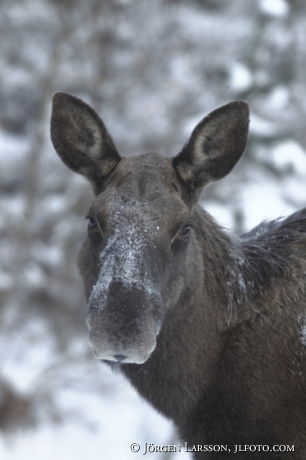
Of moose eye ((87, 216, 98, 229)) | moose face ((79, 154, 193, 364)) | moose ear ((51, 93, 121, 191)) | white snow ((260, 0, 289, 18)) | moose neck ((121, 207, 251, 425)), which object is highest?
white snow ((260, 0, 289, 18))

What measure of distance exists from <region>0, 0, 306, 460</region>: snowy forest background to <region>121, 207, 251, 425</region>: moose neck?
382 inches

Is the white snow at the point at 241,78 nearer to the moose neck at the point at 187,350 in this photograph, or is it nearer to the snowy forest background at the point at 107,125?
the snowy forest background at the point at 107,125

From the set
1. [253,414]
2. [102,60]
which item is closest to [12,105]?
[102,60]

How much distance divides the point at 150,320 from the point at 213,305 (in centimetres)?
96

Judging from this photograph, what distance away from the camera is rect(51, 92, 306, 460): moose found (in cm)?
410

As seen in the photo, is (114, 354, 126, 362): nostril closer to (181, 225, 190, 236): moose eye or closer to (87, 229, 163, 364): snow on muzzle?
(87, 229, 163, 364): snow on muzzle

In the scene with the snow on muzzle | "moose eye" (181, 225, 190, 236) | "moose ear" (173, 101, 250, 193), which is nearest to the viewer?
the snow on muzzle

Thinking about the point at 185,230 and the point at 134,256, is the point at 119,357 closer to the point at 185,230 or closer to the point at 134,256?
the point at 134,256

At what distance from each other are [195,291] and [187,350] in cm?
41

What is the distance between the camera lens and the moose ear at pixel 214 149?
4719 millimetres

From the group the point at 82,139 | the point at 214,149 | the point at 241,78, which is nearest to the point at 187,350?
the point at 214,149

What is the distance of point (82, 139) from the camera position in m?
4.96

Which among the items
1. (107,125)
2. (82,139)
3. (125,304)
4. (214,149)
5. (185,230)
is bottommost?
(125,304)

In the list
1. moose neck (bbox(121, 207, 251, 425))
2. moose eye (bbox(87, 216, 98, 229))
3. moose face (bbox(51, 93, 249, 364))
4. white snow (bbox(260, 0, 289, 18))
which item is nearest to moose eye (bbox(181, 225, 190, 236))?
moose face (bbox(51, 93, 249, 364))
